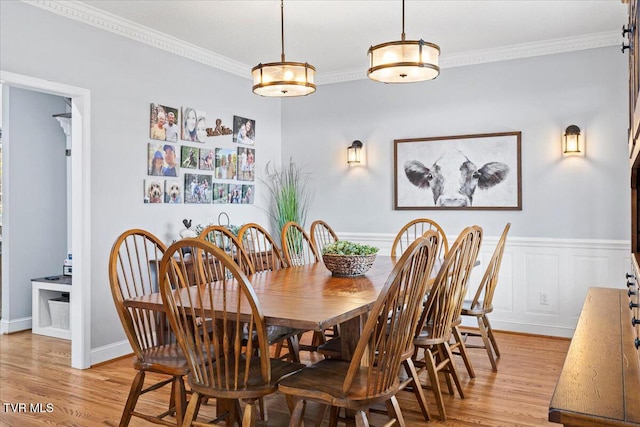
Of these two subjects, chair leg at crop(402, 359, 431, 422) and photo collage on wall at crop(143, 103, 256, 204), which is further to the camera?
photo collage on wall at crop(143, 103, 256, 204)

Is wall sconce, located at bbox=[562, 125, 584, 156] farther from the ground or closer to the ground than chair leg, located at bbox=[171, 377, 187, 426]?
farther from the ground

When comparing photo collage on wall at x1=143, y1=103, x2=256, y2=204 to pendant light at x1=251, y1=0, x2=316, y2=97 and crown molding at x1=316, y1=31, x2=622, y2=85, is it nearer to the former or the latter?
pendant light at x1=251, y1=0, x2=316, y2=97

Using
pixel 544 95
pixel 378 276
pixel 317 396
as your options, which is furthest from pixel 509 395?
pixel 544 95

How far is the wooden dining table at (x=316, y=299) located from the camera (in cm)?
205

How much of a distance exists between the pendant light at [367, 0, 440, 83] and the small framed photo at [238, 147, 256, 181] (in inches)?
112

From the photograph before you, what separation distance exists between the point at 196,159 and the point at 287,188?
4.48 ft

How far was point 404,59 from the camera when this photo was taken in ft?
9.19

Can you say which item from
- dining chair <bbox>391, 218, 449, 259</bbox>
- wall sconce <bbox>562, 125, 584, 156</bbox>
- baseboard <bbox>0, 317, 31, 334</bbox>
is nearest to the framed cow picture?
dining chair <bbox>391, 218, 449, 259</bbox>

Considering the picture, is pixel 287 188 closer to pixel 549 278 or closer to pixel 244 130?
pixel 244 130

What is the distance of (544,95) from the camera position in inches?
191

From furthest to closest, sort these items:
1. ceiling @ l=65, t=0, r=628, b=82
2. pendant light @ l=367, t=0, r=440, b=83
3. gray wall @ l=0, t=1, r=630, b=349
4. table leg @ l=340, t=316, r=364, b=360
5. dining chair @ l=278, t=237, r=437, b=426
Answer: gray wall @ l=0, t=1, r=630, b=349, ceiling @ l=65, t=0, r=628, b=82, pendant light @ l=367, t=0, r=440, b=83, table leg @ l=340, t=316, r=364, b=360, dining chair @ l=278, t=237, r=437, b=426

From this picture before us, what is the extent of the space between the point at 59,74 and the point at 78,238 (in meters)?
1.19

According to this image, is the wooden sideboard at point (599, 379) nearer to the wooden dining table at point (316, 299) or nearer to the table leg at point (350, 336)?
the wooden dining table at point (316, 299)

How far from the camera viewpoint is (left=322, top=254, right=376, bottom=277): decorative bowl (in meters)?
3.13
